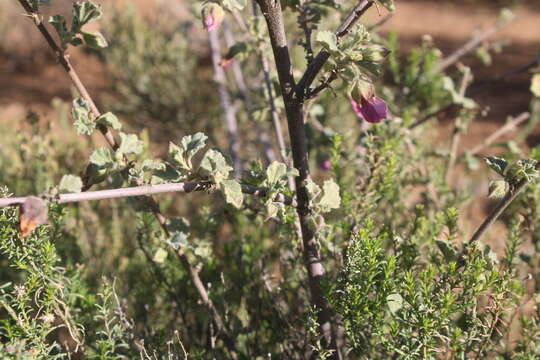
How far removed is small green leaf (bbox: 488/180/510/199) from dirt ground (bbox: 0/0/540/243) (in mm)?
3269

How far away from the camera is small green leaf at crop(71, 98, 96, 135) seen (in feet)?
2.72

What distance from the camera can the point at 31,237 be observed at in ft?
2.75

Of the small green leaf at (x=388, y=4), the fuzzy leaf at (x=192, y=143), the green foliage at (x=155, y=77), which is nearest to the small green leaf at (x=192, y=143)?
the fuzzy leaf at (x=192, y=143)

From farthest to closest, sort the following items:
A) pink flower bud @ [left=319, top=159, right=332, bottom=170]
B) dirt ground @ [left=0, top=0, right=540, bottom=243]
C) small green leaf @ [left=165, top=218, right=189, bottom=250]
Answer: dirt ground @ [left=0, top=0, right=540, bottom=243] → pink flower bud @ [left=319, top=159, right=332, bottom=170] → small green leaf @ [left=165, top=218, right=189, bottom=250]

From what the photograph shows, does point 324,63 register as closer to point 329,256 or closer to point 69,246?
point 329,256

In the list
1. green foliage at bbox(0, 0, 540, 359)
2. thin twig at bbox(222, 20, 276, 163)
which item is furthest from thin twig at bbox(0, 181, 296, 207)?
thin twig at bbox(222, 20, 276, 163)

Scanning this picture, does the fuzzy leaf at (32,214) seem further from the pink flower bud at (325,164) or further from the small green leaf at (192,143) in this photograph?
the pink flower bud at (325,164)

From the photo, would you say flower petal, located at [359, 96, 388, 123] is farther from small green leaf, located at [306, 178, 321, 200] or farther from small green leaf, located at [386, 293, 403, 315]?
small green leaf, located at [386, 293, 403, 315]

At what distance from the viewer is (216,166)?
2.53ft

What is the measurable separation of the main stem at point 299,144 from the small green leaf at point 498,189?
0.29 m

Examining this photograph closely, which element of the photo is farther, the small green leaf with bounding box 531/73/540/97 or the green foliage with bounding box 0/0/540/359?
the small green leaf with bounding box 531/73/540/97

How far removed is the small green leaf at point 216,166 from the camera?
0.76 m

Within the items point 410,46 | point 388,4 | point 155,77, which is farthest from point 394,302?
point 410,46

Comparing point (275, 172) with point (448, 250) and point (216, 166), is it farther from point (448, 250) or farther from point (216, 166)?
point (448, 250)
